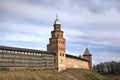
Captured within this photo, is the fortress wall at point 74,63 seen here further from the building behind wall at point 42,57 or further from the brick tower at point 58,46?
the brick tower at point 58,46

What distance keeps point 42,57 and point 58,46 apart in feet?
23.3

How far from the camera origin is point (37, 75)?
4278 centimetres

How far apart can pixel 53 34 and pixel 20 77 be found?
72.7ft

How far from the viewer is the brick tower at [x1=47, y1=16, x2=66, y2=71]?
54812 millimetres

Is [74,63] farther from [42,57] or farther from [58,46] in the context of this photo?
[42,57]

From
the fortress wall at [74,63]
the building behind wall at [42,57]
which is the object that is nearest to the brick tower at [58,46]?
the building behind wall at [42,57]

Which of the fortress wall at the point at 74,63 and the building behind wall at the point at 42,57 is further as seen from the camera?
the fortress wall at the point at 74,63

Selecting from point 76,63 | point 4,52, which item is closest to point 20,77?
point 4,52

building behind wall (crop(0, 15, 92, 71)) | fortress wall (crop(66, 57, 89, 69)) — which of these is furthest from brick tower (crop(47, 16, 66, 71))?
fortress wall (crop(66, 57, 89, 69))

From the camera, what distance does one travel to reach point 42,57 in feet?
166

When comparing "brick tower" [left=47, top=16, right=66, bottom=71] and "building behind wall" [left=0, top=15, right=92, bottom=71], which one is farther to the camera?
"brick tower" [left=47, top=16, right=66, bottom=71]

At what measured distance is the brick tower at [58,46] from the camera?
180ft

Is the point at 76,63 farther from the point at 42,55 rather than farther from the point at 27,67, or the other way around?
the point at 27,67

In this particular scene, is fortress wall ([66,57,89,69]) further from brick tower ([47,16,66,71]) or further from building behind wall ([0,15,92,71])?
brick tower ([47,16,66,71])
